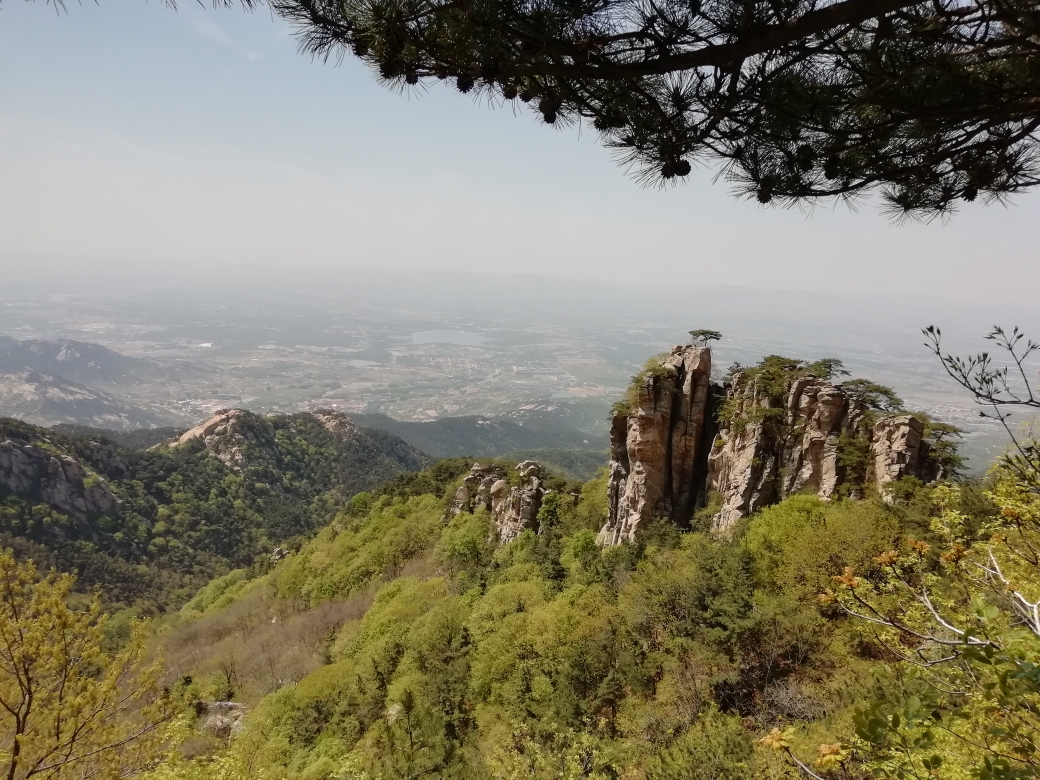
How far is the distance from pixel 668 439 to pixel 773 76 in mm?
18308

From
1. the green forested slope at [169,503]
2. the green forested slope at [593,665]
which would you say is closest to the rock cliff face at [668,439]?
the green forested slope at [593,665]

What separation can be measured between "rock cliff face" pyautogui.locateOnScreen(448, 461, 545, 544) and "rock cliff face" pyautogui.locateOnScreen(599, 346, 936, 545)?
19.9 ft

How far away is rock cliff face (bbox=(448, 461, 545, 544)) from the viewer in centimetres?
2845

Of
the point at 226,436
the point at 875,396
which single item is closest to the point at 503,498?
the point at 875,396

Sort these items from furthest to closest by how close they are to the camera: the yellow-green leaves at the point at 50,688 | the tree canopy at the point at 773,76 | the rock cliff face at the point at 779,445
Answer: the rock cliff face at the point at 779,445, the yellow-green leaves at the point at 50,688, the tree canopy at the point at 773,76

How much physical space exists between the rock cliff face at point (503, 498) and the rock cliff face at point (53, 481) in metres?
57.7

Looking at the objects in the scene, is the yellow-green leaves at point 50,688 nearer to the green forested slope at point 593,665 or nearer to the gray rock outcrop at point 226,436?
the green forested slope at point 593,665

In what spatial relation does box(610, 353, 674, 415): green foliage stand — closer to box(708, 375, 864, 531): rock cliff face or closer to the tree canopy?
box(708, 375, 864, 531): rock cliff face

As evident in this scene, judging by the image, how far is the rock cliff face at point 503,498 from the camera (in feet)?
93.4

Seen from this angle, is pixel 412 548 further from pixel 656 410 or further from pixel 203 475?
pixel 203 475

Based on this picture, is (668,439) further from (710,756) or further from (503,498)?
(503,498)

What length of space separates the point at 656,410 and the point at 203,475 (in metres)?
78.1

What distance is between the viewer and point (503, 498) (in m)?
31.4

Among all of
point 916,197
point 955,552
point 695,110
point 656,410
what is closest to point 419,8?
point 695,110
